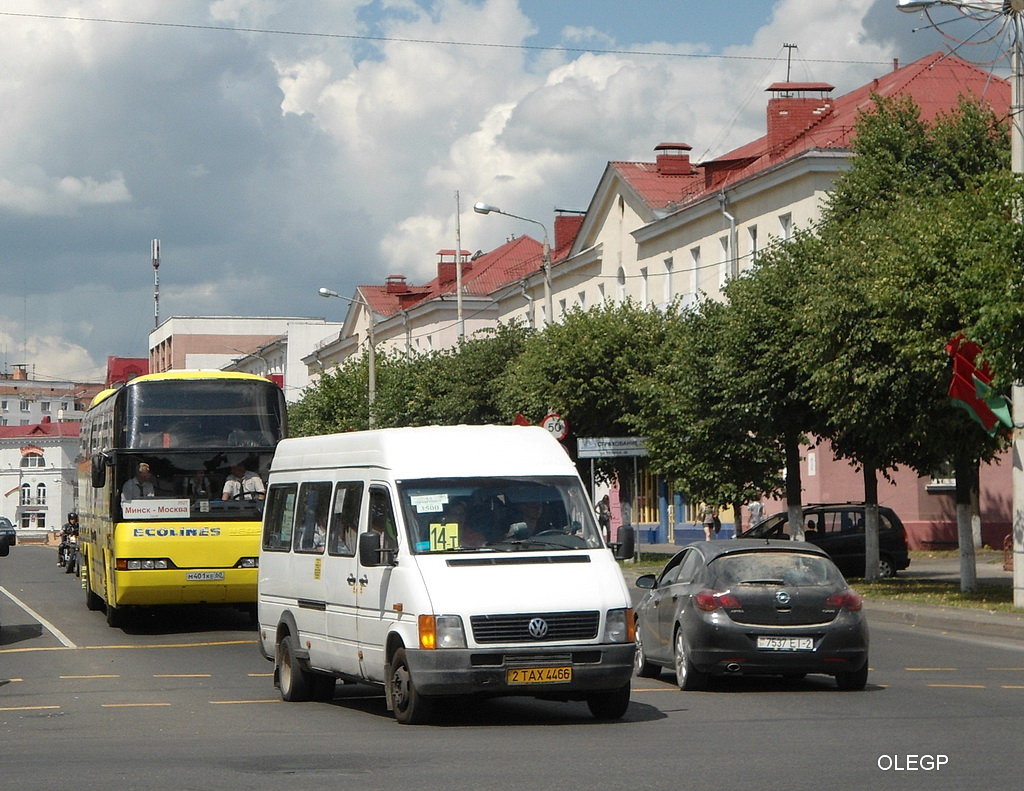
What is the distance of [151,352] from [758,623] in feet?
516

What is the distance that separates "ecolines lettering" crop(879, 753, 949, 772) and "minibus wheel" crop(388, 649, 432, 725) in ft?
11.5

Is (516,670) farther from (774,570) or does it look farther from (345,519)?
(774,570)

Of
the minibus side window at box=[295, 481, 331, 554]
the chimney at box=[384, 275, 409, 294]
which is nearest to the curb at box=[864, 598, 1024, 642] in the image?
the minibus side window at box=[295, 481, 331, 554]

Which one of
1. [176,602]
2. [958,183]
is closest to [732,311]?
[958,183]

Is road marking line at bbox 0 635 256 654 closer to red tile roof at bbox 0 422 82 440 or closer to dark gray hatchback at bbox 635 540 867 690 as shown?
dark gray hatchback at bbox 635 540 867 690

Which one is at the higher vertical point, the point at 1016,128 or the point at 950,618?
the point at 1016,128

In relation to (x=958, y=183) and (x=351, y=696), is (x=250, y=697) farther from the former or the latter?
(x=958, y=183)

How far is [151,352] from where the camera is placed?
16700cm

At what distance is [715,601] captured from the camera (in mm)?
14797

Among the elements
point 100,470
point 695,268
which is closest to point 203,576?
point 100,470

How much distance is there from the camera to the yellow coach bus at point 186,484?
74.4 feet

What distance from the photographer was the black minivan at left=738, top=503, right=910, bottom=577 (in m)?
35.8

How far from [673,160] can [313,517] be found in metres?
48.7

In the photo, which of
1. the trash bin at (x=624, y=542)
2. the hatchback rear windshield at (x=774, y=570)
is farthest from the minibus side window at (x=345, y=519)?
the hatchback rear windshield at (x=774, y=570)
